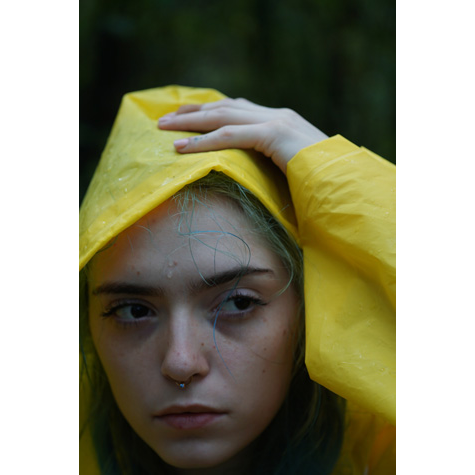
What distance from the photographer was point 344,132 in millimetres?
2600

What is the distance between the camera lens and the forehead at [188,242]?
3.23ft

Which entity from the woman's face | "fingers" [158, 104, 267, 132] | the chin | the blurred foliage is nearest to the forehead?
the woman's face

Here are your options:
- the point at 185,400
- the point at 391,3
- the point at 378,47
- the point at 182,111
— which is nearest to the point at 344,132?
the point at 378,47

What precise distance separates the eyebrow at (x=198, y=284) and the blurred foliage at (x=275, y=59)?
4.88ft

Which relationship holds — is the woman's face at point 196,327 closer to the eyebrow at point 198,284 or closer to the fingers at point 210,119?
the eyebrow at point 198,284

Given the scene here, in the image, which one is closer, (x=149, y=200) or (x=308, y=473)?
(x=149, y=200)

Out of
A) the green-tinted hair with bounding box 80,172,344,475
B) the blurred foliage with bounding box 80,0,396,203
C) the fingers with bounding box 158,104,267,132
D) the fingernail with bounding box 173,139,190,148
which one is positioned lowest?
the green-tinted hair with bounding box 80,172,344,475

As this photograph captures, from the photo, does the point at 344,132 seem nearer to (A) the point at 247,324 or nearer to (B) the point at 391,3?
(B) the point at 391,3

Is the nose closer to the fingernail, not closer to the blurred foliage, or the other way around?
the fingernail

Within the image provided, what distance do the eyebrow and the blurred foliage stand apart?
58.6 inches

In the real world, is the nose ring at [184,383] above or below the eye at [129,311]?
below

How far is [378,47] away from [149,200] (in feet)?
6.50

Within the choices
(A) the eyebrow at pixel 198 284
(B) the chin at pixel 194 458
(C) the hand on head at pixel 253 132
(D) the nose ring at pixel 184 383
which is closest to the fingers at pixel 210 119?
(C) the hand on head at pixel 253 132

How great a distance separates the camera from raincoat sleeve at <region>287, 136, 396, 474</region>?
3.09ft
